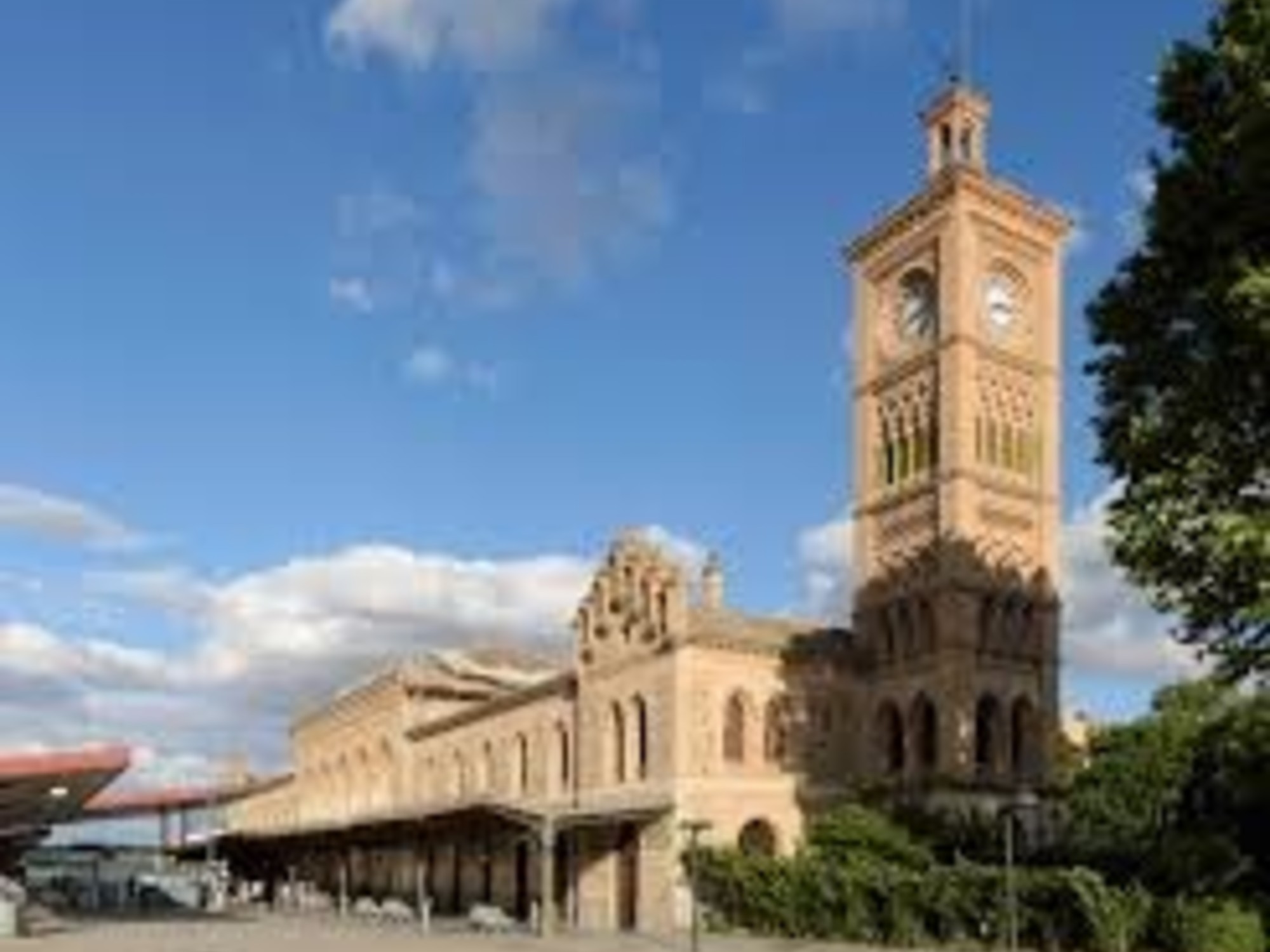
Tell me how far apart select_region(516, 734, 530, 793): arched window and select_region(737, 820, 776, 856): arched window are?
14613 mm

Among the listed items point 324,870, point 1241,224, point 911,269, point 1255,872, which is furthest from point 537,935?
point 324,870

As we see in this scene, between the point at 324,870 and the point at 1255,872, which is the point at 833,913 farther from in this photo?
the point at 324,870

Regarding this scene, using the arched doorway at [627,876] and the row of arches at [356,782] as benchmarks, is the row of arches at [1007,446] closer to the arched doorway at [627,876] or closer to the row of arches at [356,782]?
the arched doorway at [627,876]

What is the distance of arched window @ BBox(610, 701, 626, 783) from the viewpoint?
59.9m

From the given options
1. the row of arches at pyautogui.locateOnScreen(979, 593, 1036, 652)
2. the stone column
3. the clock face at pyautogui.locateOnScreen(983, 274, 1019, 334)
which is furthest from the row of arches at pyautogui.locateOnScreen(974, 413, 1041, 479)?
the stone column

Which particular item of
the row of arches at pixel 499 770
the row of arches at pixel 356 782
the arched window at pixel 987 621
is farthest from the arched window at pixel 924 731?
the row of arches at pixel 356 782

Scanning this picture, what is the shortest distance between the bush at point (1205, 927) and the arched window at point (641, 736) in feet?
75.7

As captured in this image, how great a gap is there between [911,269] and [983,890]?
83.9ft

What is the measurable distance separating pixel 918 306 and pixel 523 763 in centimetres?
2114

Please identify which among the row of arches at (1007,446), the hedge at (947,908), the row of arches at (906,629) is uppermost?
the row of arches at (1007,446)

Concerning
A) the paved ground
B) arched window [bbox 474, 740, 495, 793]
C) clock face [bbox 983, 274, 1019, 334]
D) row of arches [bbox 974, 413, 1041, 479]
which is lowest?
the paved ground

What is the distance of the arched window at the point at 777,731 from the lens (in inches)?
2266

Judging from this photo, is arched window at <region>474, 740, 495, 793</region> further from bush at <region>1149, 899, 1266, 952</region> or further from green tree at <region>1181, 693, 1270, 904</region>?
bush at <region>1149, 899, 1266, 952</region>

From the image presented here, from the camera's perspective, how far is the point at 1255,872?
137 feet
